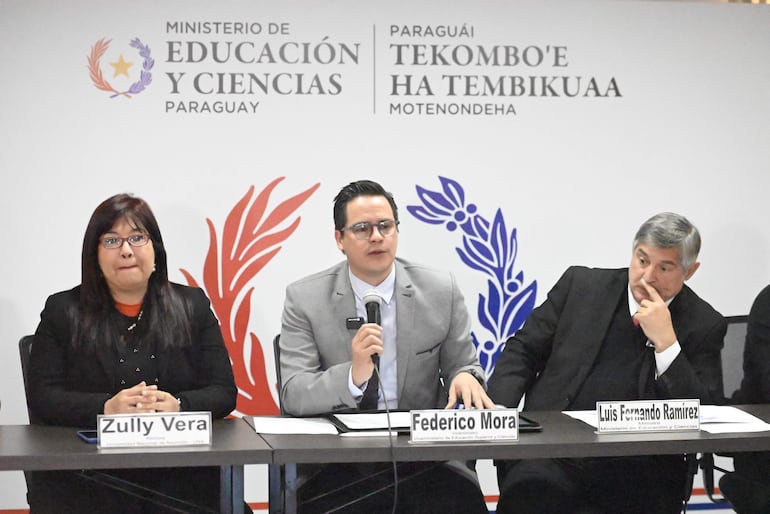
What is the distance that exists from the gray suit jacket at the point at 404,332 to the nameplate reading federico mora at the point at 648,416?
0.65 metres

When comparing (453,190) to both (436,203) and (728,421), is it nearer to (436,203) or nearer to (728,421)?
(436,203)

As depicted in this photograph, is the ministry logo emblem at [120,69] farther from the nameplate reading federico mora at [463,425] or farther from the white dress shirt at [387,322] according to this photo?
the nameplate reading federico mora at [463,425]

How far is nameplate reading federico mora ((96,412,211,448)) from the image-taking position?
2.59 metres

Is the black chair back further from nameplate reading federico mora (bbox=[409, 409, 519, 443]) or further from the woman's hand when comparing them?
nameplate reading federico mora (bbox=[409, 409, 519, 443])

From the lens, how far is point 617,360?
3455 millimetres

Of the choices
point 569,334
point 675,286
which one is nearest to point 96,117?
point 569,334

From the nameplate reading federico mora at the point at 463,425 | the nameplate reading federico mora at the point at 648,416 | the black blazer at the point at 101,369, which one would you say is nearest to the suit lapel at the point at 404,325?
the black blazer at the point at 101,369

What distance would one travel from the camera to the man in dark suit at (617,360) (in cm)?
313

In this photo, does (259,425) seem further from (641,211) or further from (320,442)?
(641,211)

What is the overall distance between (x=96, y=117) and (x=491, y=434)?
2.50 meters

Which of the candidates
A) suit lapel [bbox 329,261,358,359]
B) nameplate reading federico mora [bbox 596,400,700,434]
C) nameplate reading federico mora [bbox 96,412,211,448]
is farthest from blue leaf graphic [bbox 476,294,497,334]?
nameplate reading federico mora [bbox 96,412,211,448]

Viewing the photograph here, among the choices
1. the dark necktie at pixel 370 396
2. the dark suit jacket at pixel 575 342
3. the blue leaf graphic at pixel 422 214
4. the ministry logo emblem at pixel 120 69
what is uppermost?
the ministry logo emblem at pixel 120 69

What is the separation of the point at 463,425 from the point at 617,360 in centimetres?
97

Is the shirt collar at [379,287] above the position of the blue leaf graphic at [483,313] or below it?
above
